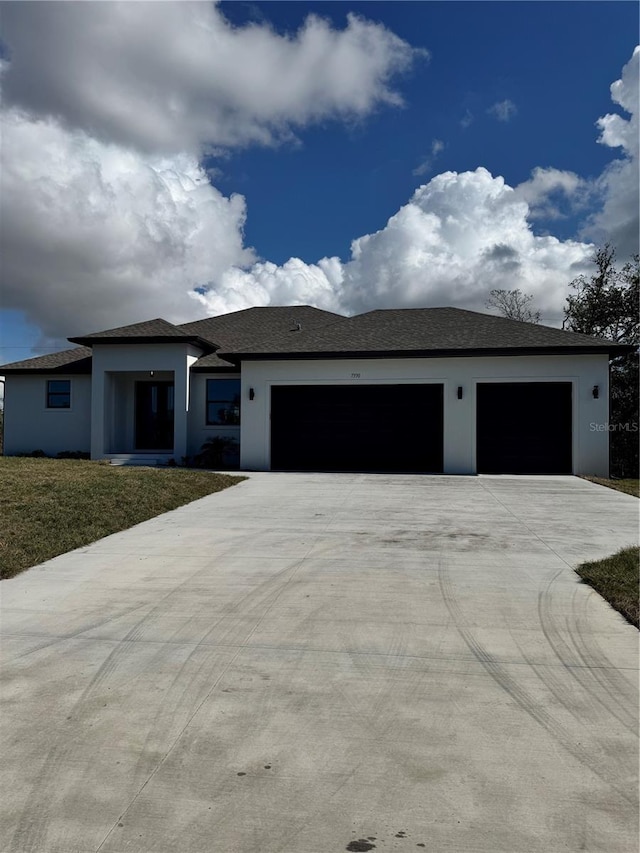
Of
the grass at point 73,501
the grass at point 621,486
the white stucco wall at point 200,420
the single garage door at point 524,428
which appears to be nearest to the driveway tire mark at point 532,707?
the grass at point 73,501

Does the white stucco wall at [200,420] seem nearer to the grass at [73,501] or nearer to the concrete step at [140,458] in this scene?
the concrete step at [140,458]

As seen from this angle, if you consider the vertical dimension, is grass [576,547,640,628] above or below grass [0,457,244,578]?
below

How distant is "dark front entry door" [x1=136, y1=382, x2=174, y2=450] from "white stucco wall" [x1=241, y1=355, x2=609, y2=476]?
166 inches

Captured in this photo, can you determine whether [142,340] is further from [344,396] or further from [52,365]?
[344,396]

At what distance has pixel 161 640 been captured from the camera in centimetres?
421

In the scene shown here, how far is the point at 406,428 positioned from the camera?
1711 centimetres

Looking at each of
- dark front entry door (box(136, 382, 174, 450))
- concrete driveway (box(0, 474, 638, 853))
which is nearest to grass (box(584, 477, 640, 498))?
concrete driveway (box(0, 474, 638, 853))

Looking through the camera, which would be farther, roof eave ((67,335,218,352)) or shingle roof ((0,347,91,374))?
shingle roof ((0,347,91,374))

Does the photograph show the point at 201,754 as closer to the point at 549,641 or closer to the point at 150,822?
the point at 150,822

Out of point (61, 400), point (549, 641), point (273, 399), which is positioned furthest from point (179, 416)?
point (549, 641)

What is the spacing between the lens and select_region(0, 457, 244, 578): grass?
278 inches

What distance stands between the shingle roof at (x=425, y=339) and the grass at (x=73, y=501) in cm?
501

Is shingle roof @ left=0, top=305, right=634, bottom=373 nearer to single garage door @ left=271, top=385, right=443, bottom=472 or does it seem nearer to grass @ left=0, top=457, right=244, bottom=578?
single garage door @ left=271, top=385, right=443, bottom=472

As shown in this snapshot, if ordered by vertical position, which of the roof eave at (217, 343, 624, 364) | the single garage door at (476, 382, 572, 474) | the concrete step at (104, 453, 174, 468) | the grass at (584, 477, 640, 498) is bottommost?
the grass at (584, 477, 640, 498)
